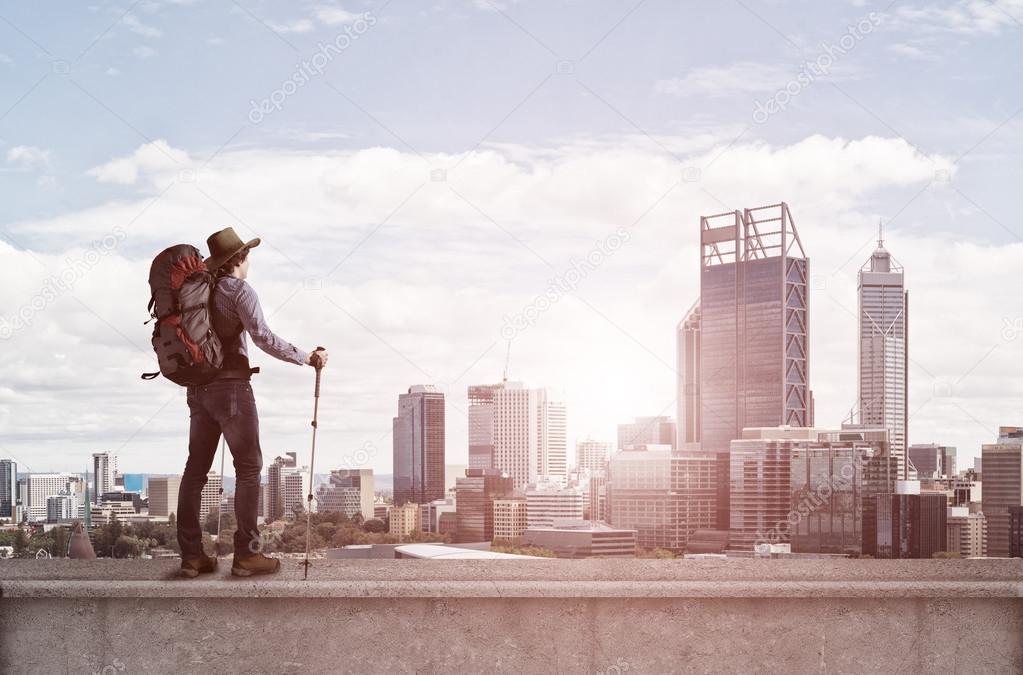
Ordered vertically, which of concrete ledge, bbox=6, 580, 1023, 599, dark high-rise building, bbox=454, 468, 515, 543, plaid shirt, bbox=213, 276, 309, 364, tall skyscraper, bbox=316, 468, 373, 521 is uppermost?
plaid shirt, bbox=213, 276, 309, 364

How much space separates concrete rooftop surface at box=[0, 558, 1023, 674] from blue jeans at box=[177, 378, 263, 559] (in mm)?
262

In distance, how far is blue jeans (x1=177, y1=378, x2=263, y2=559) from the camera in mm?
5359

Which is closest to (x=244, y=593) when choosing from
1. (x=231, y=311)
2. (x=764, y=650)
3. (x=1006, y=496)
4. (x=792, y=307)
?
(x=231, y=311)

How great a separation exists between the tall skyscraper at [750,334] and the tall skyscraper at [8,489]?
9914 centimetres

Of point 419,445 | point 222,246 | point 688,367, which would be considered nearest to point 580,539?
point 419,445

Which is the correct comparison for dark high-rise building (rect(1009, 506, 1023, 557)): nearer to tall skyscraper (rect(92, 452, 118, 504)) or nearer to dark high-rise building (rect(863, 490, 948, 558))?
dark high-rise building (rect(863, 490, 948, 558))

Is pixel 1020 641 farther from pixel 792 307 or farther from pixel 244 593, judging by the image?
pixel 792 307

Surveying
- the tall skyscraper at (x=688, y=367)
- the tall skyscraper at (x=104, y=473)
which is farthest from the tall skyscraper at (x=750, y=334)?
the tall skyscraper at (x=104, y=473)

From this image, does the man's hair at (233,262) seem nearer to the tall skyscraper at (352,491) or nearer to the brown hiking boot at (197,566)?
the brown hiking boot at (197,566)

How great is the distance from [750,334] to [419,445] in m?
76.0

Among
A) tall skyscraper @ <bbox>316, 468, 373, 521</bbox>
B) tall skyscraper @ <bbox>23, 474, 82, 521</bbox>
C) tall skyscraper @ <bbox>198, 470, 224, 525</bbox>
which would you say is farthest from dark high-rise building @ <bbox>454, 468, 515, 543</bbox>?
tall skyscraper @ <bbox>198, 470, 224, 525</bbox>

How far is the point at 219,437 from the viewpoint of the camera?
5586 millimetres

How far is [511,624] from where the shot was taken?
199 inches

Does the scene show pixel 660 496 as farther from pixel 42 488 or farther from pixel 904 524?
pixel 42 488
